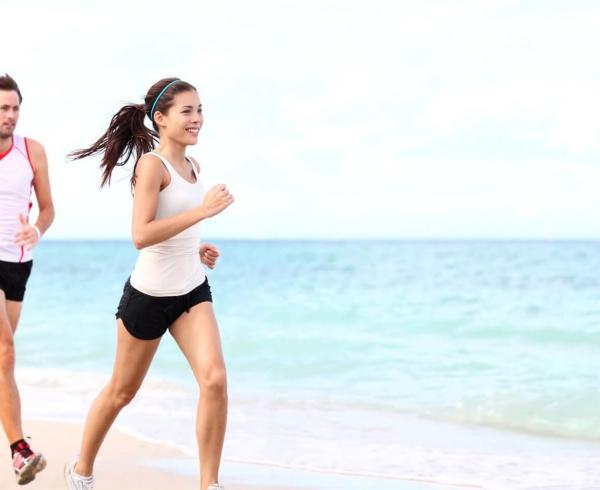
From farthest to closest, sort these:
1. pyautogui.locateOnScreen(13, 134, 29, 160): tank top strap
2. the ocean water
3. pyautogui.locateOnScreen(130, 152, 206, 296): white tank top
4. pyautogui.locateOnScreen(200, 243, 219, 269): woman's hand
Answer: the ocean water < pyautogui.locateOnScreen(13, 134, 29, 160): tank top strap < pyautogui.locateOnScreen(200, 243, 219, 269): woman's hand < pyautogui.locateOnScreen(130, 152, 206, 296): white tank top

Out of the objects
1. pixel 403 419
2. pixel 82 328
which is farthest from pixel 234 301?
pixel 403 419

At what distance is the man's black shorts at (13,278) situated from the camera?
4.60 metres

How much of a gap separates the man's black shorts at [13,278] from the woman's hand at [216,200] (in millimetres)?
1244

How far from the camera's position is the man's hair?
4.57 metres

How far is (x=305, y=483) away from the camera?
5.40 m

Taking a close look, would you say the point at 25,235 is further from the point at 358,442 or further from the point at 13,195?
the point at 358,442

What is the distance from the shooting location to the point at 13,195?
459 centimetres

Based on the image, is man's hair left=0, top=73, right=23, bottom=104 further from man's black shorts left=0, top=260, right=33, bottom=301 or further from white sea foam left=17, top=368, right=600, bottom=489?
white sea foam left=17, top=368, right=600, bottom=489

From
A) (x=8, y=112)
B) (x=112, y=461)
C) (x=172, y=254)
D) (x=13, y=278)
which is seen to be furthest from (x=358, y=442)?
(x=8, y=112)

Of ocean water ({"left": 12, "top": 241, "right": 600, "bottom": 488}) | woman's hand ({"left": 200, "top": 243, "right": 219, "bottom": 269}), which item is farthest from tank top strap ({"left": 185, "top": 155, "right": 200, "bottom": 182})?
ocean water ({"left": 12, "top": 241, "right": 600, "bottom": 488})

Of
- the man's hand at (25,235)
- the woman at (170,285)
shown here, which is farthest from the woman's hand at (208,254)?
the man's hand at (25,235)

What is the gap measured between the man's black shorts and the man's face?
0.59 meters

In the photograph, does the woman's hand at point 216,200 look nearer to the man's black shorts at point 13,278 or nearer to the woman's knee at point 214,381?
the woman's knee at point 214,381

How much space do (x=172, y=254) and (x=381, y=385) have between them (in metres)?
5.97
